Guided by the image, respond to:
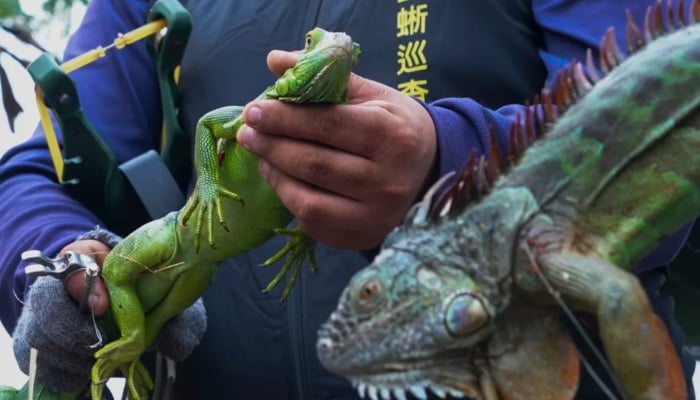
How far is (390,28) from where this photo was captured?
1.61 metres

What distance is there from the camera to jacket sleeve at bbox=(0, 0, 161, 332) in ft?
5.42

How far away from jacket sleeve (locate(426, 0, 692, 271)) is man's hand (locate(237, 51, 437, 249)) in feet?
0.12

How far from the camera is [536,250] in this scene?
2.42 feet

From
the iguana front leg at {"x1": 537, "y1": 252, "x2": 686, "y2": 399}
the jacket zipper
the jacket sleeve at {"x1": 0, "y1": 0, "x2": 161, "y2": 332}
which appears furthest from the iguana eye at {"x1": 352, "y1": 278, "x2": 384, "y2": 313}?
the jacket sleeve at {"x1": 0, "y1": 0, "x2": 161, "y2": 332}

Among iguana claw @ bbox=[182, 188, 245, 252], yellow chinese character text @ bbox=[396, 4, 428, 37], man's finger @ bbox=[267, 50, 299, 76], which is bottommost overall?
iguana claw @ bbox=[182, 188, 245, 252]

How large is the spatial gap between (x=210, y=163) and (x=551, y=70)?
20.4 inches

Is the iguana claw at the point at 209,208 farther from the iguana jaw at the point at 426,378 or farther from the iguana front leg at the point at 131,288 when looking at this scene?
the iguana jaw at the point at 426,378

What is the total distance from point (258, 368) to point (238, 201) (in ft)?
1.57

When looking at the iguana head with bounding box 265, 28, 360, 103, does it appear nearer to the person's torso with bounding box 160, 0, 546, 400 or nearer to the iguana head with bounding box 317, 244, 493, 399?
the iguana head with bounding box 317, 244, 493, 399

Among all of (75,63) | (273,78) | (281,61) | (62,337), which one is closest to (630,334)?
(281,61)

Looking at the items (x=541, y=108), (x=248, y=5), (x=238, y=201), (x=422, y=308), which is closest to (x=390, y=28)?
(x=248, y=5)

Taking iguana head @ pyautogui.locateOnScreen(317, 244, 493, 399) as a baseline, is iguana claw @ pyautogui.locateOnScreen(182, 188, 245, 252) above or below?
below

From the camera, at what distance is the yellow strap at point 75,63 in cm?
166

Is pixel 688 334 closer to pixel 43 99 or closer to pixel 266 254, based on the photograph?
pixel 266 254
